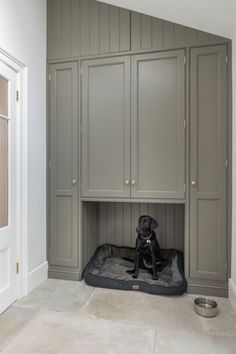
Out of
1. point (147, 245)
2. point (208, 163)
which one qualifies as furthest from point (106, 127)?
point (147, 245)

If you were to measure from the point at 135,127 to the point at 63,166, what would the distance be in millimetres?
888

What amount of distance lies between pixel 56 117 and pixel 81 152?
0.49 metres

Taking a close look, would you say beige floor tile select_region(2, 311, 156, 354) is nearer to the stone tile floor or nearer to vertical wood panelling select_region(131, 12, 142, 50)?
the stone tile floor

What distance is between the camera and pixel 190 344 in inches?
67.3

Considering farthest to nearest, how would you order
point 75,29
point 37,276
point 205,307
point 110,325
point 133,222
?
point 133,222, point 75,29, point 37,276, point 205,307, point 110,325

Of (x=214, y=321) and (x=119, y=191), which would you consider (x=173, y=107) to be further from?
(x=214, y=321)

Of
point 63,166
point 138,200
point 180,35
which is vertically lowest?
point 138,200

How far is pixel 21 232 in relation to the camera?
237 centimetres

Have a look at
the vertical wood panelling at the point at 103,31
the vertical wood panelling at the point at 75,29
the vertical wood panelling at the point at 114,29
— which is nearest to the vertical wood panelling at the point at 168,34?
the vertical wood panelling at the point at 103,31

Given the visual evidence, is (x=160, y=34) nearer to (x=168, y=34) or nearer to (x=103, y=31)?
(x=168, y=34)

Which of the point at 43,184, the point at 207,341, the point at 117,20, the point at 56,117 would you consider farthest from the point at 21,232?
the point at 117,20

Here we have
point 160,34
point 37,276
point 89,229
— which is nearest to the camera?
point 160,34

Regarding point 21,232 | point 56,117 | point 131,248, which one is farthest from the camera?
point 131,248

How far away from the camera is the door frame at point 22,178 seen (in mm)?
2342
